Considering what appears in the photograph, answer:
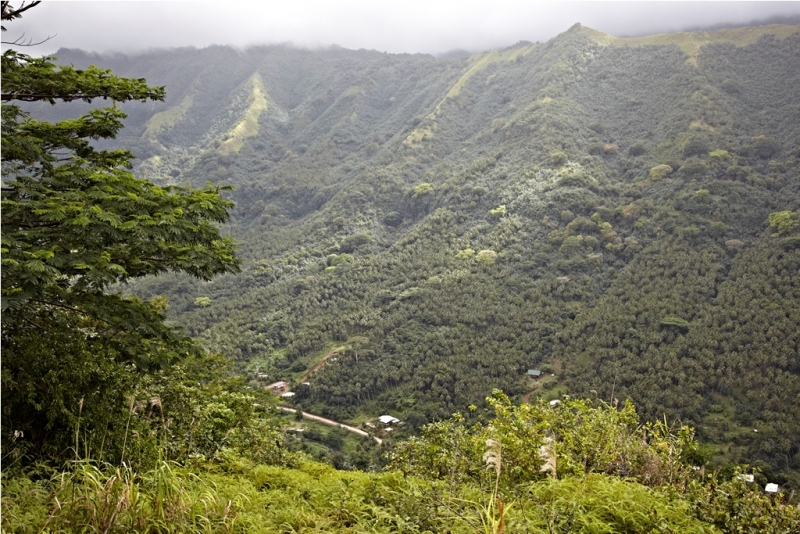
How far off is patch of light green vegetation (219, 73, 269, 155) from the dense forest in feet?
4.81

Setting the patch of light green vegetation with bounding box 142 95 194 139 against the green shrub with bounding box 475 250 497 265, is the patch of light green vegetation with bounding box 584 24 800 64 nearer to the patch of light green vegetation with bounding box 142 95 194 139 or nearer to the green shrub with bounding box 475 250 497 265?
the green shrub with bounding box 475 250 497 265

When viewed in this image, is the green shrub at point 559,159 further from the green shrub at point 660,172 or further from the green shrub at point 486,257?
the green shrub at point 486,257

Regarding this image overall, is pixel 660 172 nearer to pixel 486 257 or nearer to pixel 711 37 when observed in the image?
pixel 486 257

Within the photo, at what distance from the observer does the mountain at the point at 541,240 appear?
29250 millimetres

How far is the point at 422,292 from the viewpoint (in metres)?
45.9

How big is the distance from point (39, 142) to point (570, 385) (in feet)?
94.1

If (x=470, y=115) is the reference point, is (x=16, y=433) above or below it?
below

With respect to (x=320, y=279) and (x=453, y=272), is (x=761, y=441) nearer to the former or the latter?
(x=453, y=272)

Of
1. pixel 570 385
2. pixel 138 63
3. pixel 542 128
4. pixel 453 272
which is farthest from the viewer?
pixel 138 63

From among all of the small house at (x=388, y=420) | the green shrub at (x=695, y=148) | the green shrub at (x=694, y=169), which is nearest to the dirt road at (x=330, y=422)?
the small house at (x=388, y=420)

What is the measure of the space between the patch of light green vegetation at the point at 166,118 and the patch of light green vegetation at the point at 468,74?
6286 cm

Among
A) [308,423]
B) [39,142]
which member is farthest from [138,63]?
[39,142]

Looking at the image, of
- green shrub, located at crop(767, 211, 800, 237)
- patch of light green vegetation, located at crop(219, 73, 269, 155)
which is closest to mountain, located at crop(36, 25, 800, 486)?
green shrub, located at crop(767, 211, 800, 237)

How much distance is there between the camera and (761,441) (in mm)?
21344
